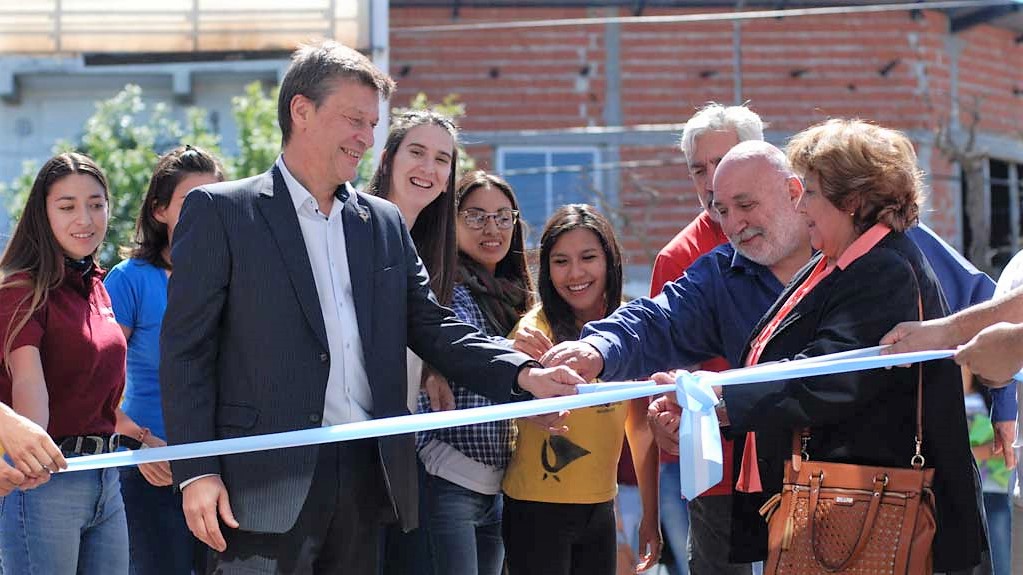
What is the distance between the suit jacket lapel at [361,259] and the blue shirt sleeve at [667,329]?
0.79 meters

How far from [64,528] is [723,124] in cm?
279

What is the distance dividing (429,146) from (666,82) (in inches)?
577

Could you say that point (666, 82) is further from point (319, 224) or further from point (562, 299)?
point (319, 224)

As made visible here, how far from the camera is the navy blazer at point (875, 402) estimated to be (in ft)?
10.9

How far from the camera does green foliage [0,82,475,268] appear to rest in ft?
37.3

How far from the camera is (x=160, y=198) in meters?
5.14

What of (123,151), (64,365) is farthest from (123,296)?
(123,151)

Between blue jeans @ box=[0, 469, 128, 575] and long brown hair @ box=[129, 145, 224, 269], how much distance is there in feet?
3.56

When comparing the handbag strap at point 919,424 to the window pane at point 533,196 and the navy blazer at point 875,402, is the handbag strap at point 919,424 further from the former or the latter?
the window pane at point 533,196

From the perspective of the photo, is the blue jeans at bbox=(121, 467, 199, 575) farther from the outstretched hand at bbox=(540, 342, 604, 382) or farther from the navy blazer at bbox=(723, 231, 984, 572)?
the navy blazer at bbox=(723, 231, 984, 572)

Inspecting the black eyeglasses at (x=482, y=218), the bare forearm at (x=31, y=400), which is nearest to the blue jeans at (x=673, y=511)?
the black eyeglasses at (x=482, y=218)

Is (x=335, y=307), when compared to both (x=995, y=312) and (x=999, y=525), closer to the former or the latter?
(x=995, y=312)

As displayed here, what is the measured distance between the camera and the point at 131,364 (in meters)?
4.96

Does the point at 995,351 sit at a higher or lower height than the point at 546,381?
higher
